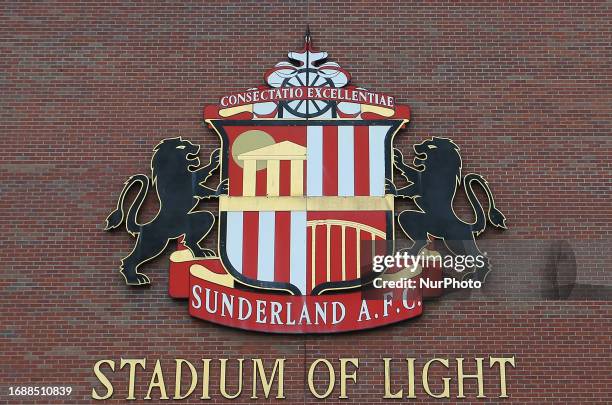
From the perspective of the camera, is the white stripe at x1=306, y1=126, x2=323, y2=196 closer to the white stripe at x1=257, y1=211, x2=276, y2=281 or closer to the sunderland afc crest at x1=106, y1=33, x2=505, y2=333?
the sunderland afc crest at x1=106, y1=33, x2=505, y2=333

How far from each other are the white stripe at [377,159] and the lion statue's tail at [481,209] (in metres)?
1.03

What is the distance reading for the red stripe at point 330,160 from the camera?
1183 centimetres

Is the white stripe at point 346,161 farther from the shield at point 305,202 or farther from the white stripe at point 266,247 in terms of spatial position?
the white stripe at point 266,247

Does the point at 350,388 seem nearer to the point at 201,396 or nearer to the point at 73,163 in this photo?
the point at 201,396

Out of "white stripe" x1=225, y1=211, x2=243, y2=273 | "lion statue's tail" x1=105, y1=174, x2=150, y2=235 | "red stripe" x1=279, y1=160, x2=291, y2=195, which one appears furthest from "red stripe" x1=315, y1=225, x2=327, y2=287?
"lion statue's tail" x1=105, y1=174, x2=150, y2=235

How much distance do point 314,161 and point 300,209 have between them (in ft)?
2.10

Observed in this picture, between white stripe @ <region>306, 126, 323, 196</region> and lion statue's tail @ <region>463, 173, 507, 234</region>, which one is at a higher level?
white stripe @ <region>306, 126, 323, 196</region>

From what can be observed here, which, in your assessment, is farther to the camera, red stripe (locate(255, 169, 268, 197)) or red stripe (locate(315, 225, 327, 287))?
red stripe (locate(255, 169, 268, 197))

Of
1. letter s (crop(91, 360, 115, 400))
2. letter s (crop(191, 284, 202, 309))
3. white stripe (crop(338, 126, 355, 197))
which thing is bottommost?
letter s (crop(91, 360, 115, 400))

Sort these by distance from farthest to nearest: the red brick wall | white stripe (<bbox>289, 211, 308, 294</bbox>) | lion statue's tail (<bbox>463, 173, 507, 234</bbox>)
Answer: lion statue's tail (<bbox>463, 173, 507, 234</bbox>) → white stripe (<bbox>289, 211, 308, 294</bbox>) → the red brick wall

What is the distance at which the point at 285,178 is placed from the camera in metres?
11.9

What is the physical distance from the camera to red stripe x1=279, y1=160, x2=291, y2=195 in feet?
38.8

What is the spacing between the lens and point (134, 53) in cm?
1255

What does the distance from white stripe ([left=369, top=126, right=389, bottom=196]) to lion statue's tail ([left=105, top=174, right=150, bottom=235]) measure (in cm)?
274
